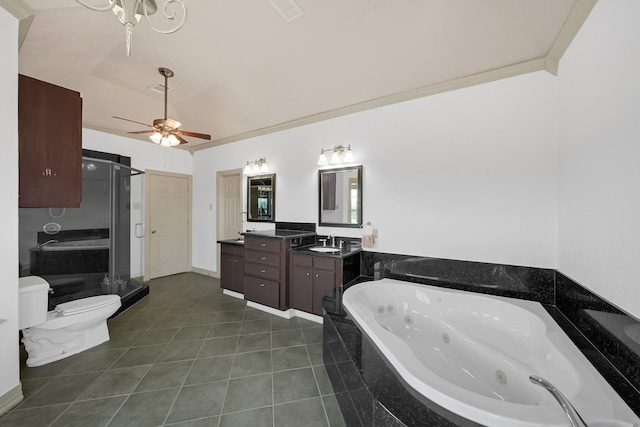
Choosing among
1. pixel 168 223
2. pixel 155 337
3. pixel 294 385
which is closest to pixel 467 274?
pixel 294 385

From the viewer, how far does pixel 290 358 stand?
211 centimetres

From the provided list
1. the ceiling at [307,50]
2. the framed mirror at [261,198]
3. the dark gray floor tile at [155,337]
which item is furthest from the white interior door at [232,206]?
the dark gray floor tile at [155,337]

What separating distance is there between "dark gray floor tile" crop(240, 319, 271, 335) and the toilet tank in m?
1.57

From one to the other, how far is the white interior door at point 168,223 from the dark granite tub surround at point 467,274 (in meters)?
3.70

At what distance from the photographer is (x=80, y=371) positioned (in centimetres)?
190

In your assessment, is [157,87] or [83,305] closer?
[83,305]

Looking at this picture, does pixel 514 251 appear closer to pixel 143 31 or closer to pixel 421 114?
pixel 421 114

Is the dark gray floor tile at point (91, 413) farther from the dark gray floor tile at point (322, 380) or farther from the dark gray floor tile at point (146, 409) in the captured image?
the dark gray floor tile at point (322, 380)

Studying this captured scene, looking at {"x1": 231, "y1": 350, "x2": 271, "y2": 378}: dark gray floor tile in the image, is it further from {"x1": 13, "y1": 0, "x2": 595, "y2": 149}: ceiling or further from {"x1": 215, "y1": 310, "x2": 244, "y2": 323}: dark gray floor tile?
{"x1": 13, "y1": 0, "x2": 595, "y2": 149}: ceiling

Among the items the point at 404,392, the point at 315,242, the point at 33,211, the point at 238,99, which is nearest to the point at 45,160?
the point at 33,211

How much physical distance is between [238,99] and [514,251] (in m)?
3.50

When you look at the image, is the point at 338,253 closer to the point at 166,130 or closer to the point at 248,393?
the point at 248,393

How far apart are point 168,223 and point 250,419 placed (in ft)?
13.1

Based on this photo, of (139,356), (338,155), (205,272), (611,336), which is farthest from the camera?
(205,272)
